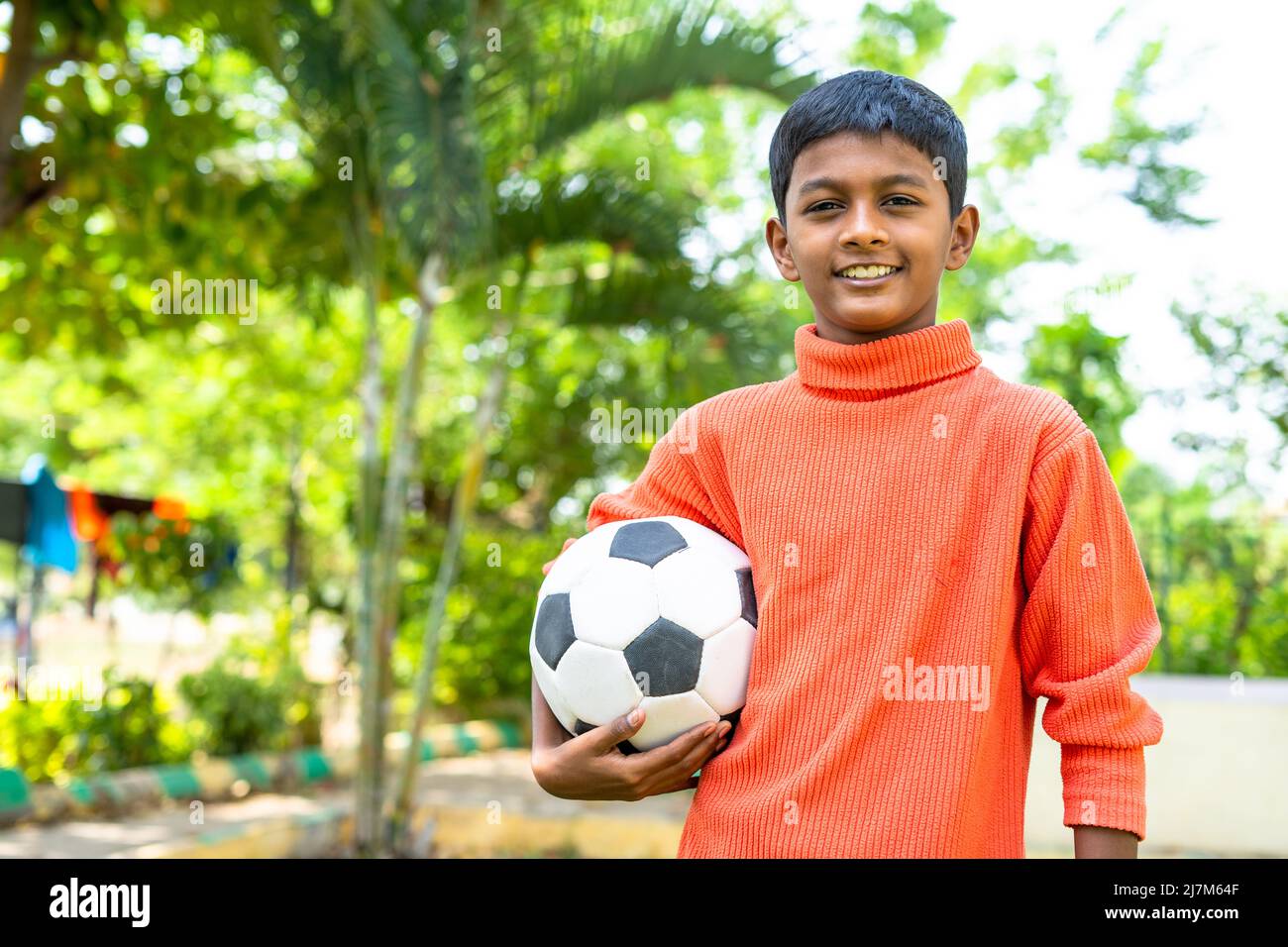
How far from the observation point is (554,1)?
532 centimetres

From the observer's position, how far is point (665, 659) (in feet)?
5.16

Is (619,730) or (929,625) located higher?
(929,625)

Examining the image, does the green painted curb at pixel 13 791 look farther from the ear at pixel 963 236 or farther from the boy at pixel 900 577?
the ear at pixel 963 236

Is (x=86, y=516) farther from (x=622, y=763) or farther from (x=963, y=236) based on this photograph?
(x=963, y=236)

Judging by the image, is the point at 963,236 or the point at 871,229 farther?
the point at 963,236

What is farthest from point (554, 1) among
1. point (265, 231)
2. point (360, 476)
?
point (360, 476)

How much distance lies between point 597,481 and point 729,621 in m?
8.15

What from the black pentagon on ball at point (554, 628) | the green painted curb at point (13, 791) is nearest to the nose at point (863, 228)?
the black pentagon on ball at point (554, 628)

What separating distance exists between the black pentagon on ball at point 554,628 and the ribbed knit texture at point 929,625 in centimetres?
26

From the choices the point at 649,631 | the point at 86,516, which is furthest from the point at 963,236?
the point at 86,516

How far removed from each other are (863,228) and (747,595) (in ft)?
1.63

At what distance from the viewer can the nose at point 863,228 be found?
1.49 m
